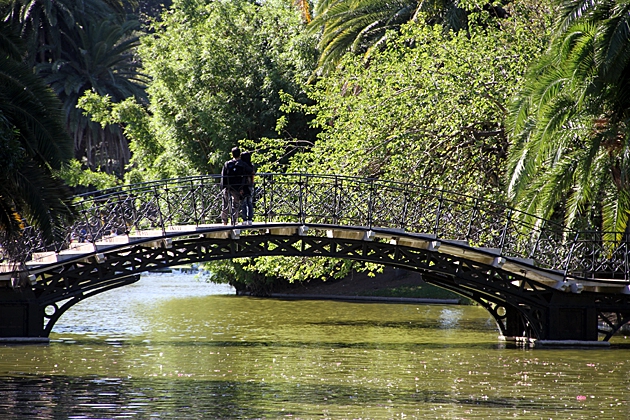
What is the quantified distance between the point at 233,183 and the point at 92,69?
1287 inches

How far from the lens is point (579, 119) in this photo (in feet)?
73.9

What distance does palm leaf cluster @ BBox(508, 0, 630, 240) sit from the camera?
65.8 feet

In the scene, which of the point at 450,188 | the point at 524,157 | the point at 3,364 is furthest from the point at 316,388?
the point at 450,188

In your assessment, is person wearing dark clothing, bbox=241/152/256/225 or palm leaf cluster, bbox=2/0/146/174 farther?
palm leaf cluster, bbox=2/0/146/174

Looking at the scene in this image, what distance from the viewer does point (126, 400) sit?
15000 millimetres

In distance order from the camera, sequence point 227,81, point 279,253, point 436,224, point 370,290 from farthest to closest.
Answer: point 370,290, point 227,81, point 279,253, point 436,224

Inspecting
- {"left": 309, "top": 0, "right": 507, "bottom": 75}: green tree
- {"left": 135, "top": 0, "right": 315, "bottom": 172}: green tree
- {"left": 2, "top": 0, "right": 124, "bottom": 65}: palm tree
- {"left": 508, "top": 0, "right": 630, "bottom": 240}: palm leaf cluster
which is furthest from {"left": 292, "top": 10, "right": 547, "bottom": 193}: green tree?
{"left": 2, "top": 0, "right": 124, "bottom": 65}: palm tree

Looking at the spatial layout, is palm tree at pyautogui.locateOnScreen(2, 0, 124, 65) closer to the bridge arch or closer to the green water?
the green water

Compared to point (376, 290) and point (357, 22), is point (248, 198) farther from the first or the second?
point (376, 290)

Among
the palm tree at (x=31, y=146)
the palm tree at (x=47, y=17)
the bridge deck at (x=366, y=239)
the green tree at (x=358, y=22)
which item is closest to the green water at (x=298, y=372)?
the bridge deck at (x=366, y=239)

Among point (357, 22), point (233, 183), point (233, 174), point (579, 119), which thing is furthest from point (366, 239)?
point (357, 22)

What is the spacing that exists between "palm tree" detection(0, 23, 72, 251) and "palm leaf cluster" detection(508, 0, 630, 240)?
32.9 ft

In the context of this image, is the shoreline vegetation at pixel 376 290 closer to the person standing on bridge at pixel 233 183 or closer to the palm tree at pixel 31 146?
the person standing on bridge at pixel 233 183

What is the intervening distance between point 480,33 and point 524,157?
23.0ft
